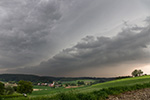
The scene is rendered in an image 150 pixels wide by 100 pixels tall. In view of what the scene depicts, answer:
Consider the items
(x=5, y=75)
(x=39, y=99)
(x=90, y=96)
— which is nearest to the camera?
(x=39, y=99)

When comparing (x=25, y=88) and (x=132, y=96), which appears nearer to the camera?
(x=132, y=96)

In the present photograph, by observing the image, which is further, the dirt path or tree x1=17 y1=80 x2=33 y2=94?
tree x1=17 y1=80 x2=33 y2=94

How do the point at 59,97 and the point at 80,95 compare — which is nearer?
the point at 59,97

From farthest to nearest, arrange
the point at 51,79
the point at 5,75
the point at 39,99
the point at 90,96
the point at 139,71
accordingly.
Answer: the point at 5,75 < the point at 51,79 < the point at 139,71 < the point at 90,96 < the point at 39,99

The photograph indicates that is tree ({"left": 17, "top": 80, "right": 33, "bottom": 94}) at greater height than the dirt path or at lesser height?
lesser

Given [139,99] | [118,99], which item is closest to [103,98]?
[118,99]

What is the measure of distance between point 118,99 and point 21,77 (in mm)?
78339

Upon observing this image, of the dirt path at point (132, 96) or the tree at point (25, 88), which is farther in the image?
the tree at point (25, 88)

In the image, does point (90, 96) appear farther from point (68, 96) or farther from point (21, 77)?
point (21, 77)

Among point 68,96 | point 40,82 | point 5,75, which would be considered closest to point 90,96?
point 68,96

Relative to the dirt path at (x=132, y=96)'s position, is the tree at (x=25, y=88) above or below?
below

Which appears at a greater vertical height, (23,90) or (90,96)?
(90,96)

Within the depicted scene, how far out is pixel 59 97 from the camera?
8.57 m

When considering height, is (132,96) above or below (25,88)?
above
